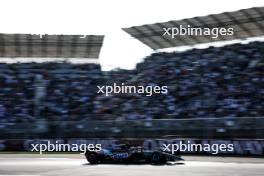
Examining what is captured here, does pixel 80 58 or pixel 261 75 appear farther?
pixel 80 58

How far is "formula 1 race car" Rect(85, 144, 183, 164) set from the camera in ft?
57.8

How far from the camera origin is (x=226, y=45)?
29.4 meters

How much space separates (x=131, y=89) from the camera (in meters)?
27.8

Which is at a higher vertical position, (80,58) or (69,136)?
(80,58)

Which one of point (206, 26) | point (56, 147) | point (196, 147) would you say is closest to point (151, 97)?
point (196, 147)

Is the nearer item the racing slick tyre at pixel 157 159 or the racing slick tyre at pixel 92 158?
the racing slick tyre at pixel 157 159

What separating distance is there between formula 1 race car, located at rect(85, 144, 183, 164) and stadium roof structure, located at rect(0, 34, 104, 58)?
49.5 ft

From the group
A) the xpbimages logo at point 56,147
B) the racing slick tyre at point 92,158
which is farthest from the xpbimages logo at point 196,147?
the racing slick tyre at point 92,158

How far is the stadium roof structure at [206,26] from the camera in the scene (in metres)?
28.4

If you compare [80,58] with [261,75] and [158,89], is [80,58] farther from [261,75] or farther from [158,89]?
[261,75]

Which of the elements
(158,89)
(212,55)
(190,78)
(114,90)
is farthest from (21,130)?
(212,55)

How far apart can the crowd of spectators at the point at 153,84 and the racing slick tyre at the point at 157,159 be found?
7.05 m

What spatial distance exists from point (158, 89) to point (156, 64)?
3343 mm

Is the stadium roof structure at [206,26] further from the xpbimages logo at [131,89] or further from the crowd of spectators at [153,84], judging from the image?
the xpbimages logo at [131,89]
